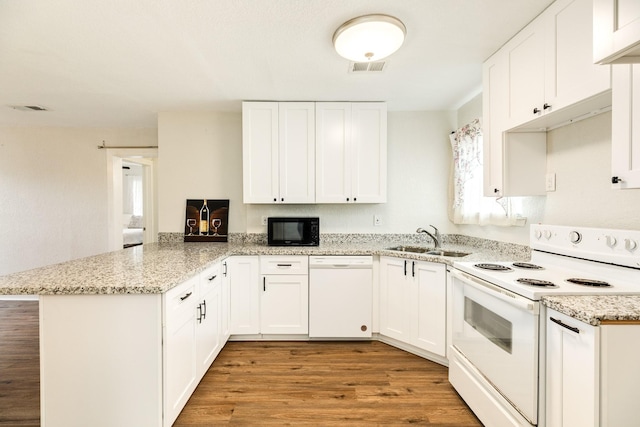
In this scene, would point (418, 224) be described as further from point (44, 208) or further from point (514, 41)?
point (44, 208)

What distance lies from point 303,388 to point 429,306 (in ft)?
3.85

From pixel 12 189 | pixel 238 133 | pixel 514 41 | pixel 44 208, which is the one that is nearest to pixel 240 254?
pixel 238 133

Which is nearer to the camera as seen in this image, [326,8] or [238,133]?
[326,8]

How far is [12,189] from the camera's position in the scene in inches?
153

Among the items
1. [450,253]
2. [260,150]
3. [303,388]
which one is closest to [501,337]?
[450,253]

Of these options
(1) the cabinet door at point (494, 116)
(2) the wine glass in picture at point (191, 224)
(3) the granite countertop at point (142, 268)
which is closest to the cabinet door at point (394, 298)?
(3) the granite countertop at point (142, 268)

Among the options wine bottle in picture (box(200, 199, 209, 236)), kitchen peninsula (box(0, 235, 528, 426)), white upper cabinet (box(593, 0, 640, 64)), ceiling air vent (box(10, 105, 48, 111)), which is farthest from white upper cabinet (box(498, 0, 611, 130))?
ceiling air vent (box(10, 105, 48, 111))

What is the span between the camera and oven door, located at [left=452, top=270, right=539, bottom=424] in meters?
1.28

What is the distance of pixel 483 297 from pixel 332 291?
1.36 metres

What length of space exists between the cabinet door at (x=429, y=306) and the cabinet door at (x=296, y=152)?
1.27m

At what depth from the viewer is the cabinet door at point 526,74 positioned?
5.37ft

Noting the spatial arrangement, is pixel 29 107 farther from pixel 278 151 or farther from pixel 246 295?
pixel 246 295

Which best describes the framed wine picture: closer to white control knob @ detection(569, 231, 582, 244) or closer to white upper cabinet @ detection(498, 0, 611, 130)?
white upper cabinet @ detection(498, 0, 611, 130)

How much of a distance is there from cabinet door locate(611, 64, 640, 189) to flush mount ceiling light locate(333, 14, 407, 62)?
103cm
